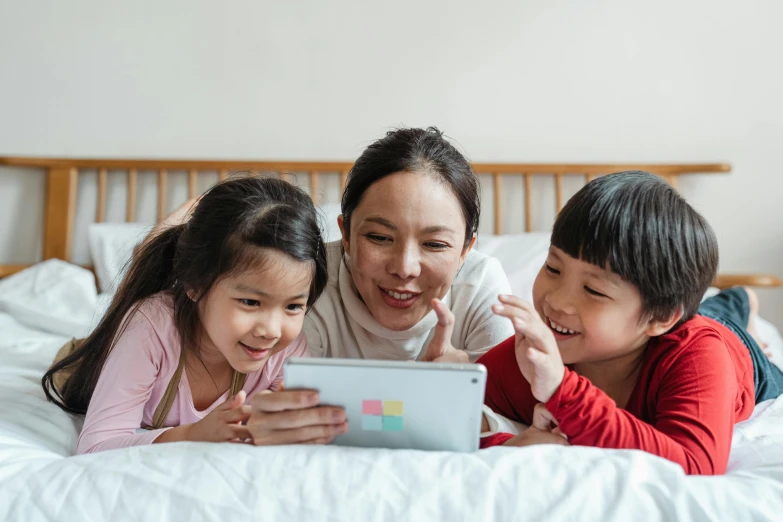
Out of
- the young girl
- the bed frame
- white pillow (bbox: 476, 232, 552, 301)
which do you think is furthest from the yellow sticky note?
the bed frame

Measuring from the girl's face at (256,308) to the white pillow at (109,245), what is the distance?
120 cm

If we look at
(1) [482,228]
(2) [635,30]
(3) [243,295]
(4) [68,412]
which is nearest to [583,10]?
(2) [635,30]

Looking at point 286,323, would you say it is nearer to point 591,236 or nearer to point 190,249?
point 190,249

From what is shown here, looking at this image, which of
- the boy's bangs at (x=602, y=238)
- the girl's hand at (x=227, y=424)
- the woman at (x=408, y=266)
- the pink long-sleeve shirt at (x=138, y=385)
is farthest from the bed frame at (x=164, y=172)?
the girl's hand at (x=227, y=424)

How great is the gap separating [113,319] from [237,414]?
1.25 feet

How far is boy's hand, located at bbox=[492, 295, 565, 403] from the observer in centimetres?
73

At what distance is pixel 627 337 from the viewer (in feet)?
2.93

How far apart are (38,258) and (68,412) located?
154 centimetres

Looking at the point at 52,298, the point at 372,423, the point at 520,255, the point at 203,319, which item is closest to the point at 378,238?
the point at 203,319

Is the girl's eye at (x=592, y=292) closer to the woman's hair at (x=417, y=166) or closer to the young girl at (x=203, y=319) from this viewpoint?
the woman's hair at (x=417, y=166)

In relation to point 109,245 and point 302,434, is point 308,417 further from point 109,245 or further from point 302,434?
point 109,245

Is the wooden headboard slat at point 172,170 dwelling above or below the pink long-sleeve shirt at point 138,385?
above

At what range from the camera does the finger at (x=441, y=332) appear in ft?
2.95

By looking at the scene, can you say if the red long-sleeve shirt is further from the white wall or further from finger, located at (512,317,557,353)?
the white wall
